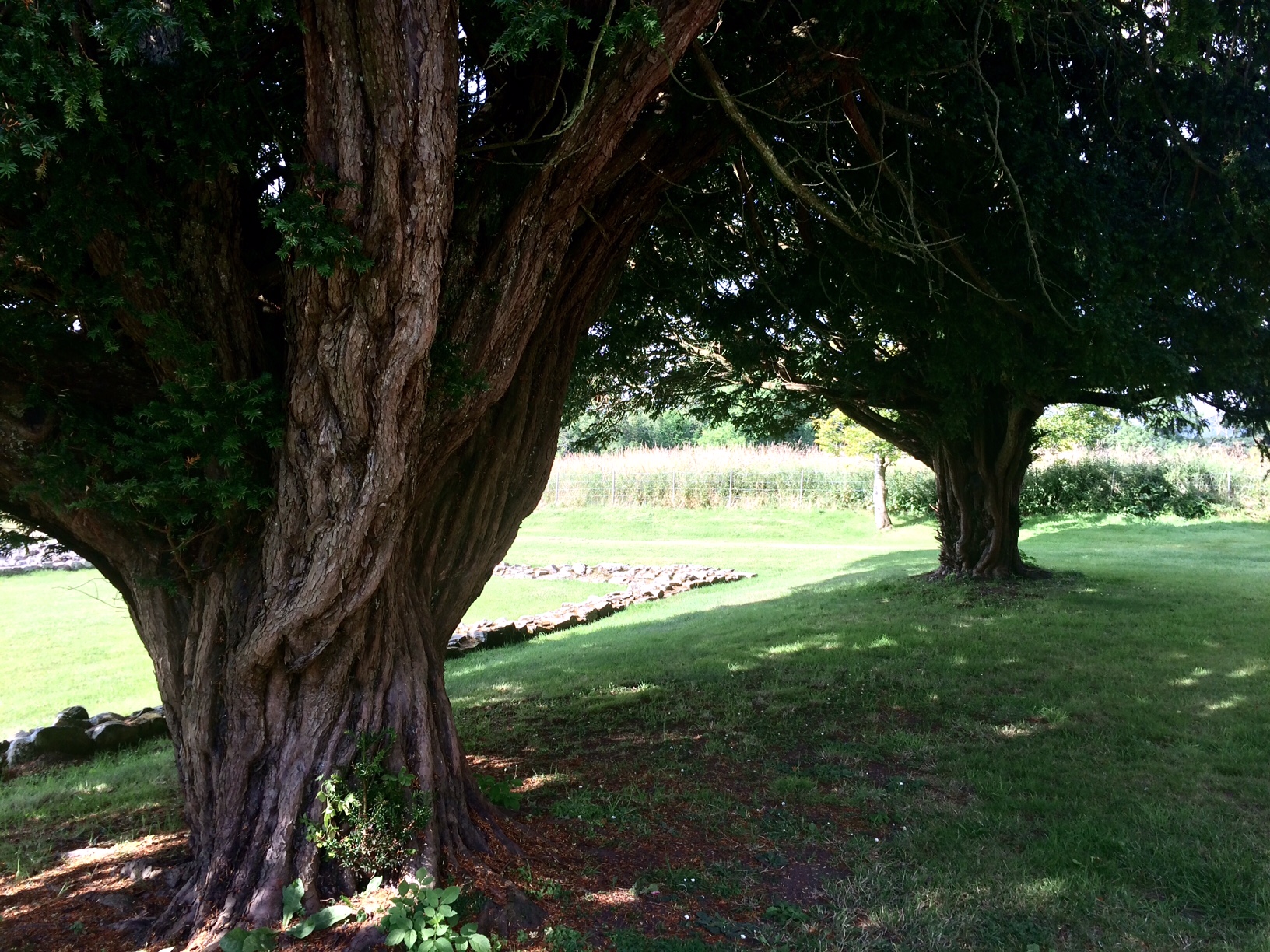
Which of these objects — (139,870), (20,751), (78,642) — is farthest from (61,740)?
(78,642)

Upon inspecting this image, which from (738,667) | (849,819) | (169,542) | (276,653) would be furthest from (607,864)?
(738,667)

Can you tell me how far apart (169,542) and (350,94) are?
191 centimetres

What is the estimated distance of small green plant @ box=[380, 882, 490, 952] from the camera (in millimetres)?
3117

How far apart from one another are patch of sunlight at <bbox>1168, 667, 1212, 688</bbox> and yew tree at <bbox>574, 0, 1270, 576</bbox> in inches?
90.0

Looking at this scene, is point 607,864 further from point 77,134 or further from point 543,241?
point 77,134

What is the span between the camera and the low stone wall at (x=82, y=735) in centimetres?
734

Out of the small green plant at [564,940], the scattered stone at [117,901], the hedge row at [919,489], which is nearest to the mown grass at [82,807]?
the scattered stone at [117,901]

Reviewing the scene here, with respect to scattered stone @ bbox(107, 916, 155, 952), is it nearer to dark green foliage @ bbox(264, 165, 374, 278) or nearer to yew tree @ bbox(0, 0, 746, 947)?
yew tree @ bbox(0, 0, 746, 947)

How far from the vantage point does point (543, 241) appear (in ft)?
12.6

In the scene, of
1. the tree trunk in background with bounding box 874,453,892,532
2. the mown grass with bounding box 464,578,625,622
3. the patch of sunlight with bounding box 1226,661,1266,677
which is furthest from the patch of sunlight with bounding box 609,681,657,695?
the tree trunk in background with bounding box 874,453,892,532

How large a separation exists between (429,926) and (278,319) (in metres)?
2.60

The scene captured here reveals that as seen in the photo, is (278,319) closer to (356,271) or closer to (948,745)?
(356,271)

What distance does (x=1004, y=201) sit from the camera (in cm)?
604

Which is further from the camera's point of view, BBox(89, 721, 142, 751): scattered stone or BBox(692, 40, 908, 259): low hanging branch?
BBox(89, 721, 142, 751): scattered stone
